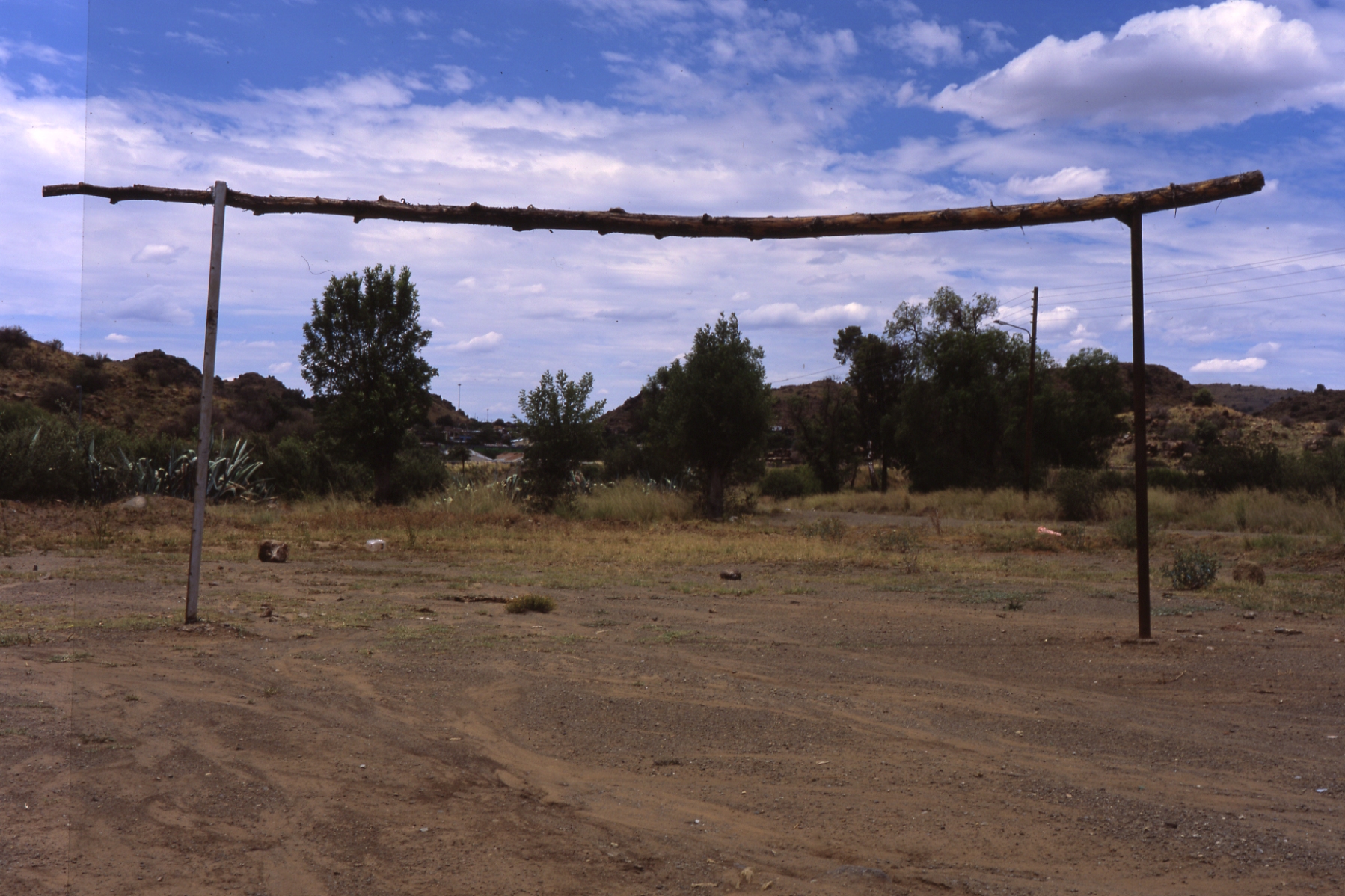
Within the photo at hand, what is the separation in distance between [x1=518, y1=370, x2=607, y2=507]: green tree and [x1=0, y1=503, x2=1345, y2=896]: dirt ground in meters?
17.3

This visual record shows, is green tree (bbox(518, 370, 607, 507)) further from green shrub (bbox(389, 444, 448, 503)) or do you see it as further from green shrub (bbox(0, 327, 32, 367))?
green shrub (bbox(0, 327, 32, 367))

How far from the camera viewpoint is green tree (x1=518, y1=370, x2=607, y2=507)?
26422 millimetres

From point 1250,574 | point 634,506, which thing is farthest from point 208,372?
point 634,506

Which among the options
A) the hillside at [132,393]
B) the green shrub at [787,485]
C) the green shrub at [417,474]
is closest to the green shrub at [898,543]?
the green shrub at [417,474]

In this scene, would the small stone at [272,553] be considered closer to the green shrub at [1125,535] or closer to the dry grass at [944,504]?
the green shrub at [1125,535]

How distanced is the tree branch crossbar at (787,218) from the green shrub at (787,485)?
37048 mm

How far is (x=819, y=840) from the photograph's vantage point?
3619 millimetres

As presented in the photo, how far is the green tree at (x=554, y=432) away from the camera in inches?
1040

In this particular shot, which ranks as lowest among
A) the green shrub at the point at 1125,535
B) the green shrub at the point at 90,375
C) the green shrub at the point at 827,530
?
the green shrub at the point at 827,530

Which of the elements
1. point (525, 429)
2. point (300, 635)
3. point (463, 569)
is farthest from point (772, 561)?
point (525, 429)

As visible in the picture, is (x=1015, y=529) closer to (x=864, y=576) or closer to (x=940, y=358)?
(x=864, y=576)

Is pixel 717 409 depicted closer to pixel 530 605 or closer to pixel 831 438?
pixel 530 605

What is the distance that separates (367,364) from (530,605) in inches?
672

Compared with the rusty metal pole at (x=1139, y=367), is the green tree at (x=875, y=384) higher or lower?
higher
